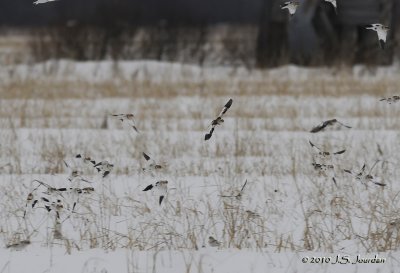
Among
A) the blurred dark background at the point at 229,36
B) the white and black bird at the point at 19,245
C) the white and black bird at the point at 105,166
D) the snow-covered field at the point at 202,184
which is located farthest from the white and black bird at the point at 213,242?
the blurred dark background at the point at 229,36

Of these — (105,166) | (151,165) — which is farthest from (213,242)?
(105,166)

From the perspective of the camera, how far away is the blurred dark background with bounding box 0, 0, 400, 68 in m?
17.9

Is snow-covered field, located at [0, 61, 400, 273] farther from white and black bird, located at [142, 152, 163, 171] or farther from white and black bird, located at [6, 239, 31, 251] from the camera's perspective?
white and black bird, located at [142, 152, 163, 171]

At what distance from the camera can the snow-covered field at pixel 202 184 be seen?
12.2 ft

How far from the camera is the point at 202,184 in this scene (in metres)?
5.39

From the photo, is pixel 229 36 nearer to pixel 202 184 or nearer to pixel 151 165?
pixel 202 184

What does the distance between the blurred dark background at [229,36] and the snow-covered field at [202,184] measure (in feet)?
20.1

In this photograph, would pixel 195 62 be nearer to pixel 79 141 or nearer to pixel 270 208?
pixel 79 141

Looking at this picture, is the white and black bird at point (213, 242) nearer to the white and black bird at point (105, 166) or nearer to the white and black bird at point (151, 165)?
the white and black bird at point (151, 165)

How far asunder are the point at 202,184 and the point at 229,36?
663 inches

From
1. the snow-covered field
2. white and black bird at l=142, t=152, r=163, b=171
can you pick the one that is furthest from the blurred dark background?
white and black bird at l=142, t=152, r=163, b=171

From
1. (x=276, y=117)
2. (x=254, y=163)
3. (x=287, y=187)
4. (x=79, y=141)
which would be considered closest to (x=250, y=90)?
(x=276, y=117)

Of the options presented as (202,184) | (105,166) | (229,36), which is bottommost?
(202,184)

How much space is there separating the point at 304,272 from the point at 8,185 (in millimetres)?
2644
